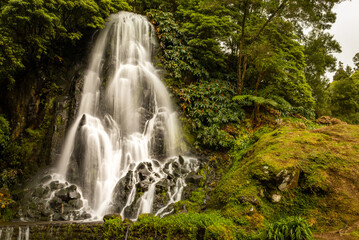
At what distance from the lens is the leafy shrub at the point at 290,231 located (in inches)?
146

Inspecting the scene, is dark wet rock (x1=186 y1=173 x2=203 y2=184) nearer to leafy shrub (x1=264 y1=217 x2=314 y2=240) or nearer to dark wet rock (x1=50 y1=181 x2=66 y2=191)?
leafy shrub (x1=264 y1=217 x2=314 y2=240)

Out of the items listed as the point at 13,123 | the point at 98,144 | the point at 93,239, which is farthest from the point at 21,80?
the point at 93,239

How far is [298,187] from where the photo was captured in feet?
17.6

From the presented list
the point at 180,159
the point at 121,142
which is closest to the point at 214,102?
the point at 180,159

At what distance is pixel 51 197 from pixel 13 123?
5058 mm

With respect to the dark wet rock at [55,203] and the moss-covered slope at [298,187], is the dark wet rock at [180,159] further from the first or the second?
the dark wet rock at [55,203]

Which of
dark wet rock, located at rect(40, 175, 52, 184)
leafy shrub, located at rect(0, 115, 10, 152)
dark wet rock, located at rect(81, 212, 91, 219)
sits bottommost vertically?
dark wet rock, located at rect(81, 212, 91, 219)

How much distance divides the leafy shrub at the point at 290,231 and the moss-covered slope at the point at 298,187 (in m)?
0.79

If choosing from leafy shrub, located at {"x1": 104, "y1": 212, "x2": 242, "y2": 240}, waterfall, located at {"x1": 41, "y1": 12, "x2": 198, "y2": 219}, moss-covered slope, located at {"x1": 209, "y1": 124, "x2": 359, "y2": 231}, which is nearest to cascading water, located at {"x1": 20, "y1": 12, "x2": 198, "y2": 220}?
waterfall, located at {"x1": 41, "y1": 12, "x2": 198, "y2": 219}

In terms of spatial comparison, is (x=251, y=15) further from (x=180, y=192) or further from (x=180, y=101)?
(x=180, y=192)

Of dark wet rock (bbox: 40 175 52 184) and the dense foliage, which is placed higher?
the dense foliage

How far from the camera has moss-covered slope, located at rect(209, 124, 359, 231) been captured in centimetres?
482

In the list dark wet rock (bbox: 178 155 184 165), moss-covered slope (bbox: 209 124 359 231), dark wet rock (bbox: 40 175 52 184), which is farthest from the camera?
dark wet rock (bbox: 178 155 184 165)

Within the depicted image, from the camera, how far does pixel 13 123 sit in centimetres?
1032
